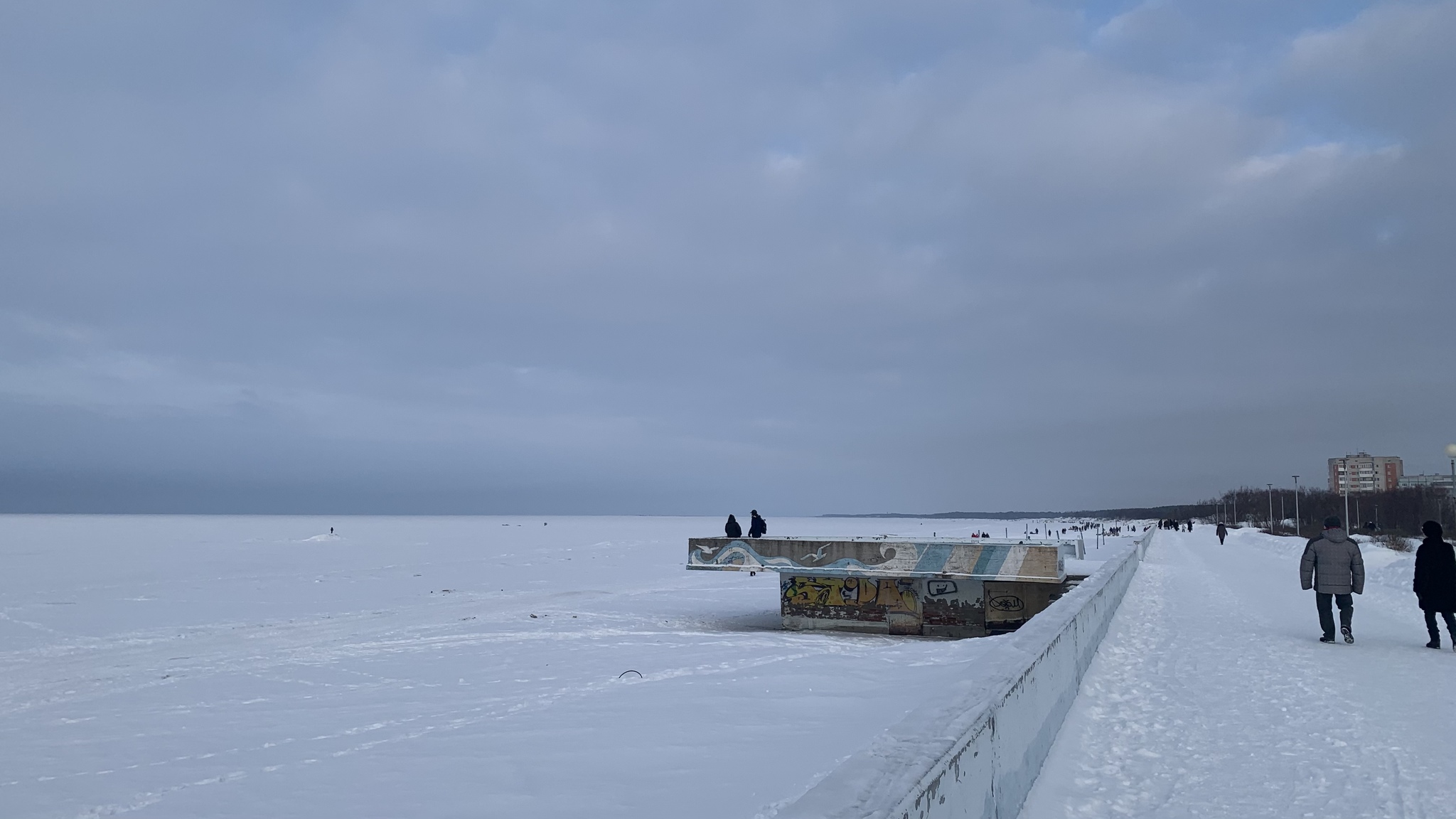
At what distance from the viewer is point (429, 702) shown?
13719mm

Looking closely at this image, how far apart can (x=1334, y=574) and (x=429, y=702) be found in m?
12.8

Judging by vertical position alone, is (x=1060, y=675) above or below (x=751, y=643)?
above

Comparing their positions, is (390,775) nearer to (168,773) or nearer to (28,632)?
(168,773)

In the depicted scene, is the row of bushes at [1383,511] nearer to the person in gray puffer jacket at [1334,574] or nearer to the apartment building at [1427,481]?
the apartment building at [1427,481]

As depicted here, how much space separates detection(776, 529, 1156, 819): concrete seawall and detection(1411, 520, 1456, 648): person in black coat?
6599 millimetres

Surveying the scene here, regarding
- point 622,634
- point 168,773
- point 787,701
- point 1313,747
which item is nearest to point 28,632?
point 622,634

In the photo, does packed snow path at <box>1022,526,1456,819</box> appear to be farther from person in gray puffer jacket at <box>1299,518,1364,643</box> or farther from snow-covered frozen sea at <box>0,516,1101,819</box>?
snow-covered frozen sea at <box>0,516,1101,819</box>

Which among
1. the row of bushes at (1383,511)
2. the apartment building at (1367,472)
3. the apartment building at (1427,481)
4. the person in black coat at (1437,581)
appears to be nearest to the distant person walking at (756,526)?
the person in black coat at (1437,581)

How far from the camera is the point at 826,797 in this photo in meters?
3.43

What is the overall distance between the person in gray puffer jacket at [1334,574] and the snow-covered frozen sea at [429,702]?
5032mm

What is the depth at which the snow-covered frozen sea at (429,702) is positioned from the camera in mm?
8664

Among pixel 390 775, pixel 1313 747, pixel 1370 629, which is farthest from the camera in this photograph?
pixel 1370 629

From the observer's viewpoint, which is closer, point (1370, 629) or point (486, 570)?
point (1370, 629)

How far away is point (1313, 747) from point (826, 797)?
5.15m
